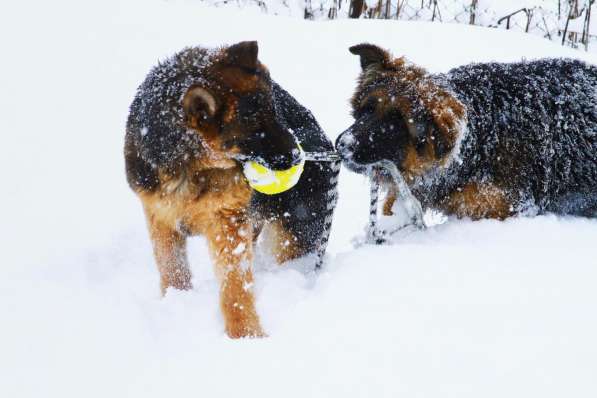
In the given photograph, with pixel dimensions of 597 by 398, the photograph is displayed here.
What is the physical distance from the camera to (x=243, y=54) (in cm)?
289

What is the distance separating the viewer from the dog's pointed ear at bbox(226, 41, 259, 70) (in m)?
2.87

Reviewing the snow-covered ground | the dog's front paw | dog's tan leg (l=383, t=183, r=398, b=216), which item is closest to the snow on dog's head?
dog's tan leg (l=383, t=183, r=398, b=216)

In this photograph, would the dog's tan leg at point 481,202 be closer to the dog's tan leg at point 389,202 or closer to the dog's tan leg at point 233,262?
the dog's tan leg at point 389,202

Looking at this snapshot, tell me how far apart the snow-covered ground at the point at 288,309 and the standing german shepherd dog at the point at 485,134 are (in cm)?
37

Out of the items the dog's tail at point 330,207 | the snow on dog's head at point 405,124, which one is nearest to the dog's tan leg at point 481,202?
the snow on dog's head at point 405,124

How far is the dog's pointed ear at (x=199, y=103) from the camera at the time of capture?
270 cm

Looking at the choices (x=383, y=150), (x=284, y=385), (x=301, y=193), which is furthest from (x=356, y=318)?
(x=383, y=150)

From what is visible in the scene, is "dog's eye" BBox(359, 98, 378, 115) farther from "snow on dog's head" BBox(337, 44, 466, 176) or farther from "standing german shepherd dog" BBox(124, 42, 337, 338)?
"standing german shepherd dog" BBox(124, 42, 337, 338)

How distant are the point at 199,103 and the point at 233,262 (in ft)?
3.38

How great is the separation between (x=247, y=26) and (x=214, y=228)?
672cm

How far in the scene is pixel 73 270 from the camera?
3.96 metres

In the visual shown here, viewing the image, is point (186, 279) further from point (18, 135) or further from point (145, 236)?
point (18, 135)

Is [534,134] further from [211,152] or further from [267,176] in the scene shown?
[211,152]

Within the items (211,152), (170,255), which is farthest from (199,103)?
(170,255)
